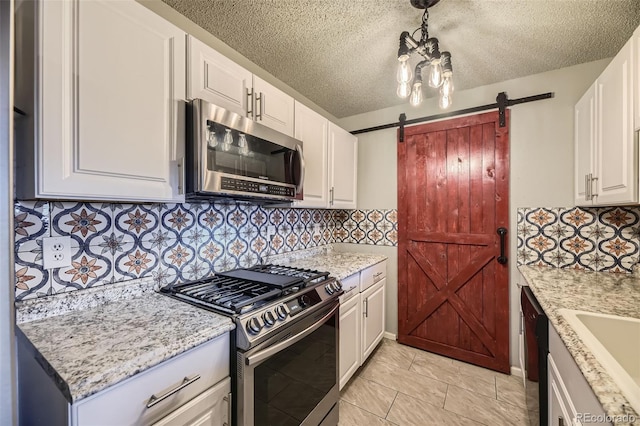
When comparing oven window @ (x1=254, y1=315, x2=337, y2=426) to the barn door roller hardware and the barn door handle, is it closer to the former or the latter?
the barn door handle

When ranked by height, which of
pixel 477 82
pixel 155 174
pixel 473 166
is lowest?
pixel 155 174

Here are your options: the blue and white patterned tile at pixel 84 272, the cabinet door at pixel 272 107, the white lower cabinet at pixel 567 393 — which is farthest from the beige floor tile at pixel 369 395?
the cabinet door at pixel 272 107

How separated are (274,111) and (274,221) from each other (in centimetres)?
90

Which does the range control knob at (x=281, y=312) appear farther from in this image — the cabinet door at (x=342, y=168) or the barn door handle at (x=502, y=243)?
the barn door handle at (x=502, y=243)

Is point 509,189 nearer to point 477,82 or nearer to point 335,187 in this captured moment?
point 477,82

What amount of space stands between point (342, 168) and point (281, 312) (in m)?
1.57

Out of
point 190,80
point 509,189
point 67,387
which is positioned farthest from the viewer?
point 509,189

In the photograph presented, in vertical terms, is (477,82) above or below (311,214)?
above

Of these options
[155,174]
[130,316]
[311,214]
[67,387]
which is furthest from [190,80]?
[311,214]

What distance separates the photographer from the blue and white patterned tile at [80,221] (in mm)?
1082

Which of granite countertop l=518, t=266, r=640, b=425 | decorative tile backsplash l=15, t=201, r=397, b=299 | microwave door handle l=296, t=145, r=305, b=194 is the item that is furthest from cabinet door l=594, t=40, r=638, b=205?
decorative tile backsplash l=15, t=201, r=397, b=299

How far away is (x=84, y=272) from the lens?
115 centimetres

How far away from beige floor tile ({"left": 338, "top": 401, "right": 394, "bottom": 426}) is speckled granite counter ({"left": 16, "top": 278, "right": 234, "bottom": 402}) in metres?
1.23

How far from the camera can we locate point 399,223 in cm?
263
